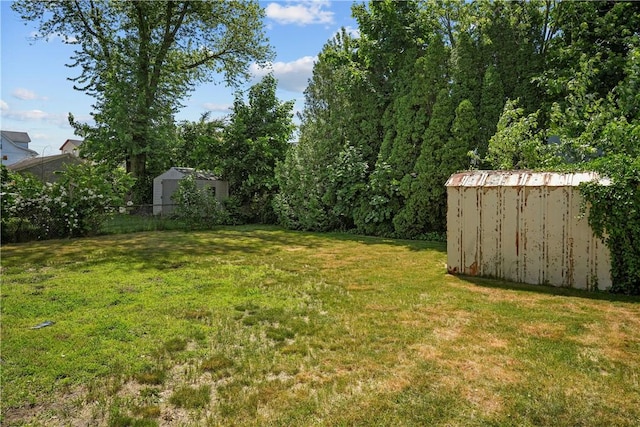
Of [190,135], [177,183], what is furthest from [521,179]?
[190,135]

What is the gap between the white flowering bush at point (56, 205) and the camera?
32.0ft

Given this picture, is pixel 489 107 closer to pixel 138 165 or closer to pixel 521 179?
pixel 521 179

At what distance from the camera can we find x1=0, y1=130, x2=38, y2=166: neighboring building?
3890cm

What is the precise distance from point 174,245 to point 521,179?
7778 mm

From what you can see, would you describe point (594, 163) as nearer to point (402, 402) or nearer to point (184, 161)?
point (402, 402)

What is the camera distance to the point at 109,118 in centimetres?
1756

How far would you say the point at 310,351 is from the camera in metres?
3.46

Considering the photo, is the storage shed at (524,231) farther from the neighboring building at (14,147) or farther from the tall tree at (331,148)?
the neighboring building at (14,147)

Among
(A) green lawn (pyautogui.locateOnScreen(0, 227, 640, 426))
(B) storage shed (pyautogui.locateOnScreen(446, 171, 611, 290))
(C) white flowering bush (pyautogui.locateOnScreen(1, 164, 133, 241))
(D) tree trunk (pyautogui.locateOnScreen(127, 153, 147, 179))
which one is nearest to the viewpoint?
(A) green lawn (pyautogui.locateOnScreen(0, 227, 640, 426))

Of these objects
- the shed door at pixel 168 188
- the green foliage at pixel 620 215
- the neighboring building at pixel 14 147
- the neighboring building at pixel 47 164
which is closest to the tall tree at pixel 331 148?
the shed door at pixel 168 188

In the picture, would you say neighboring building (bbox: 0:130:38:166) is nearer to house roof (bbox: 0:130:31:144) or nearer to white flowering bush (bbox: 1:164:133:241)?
house roof (bbox: 0:130:31:144)

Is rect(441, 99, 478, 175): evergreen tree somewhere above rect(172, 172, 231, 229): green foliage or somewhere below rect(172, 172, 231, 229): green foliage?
above

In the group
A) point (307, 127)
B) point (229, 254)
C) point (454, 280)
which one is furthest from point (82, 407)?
point (307, 127)

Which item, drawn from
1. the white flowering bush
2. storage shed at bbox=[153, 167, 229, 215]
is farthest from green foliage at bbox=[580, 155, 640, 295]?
storage shed at bbox=[153, 167, 229, 215]
